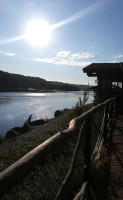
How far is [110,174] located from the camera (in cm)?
377

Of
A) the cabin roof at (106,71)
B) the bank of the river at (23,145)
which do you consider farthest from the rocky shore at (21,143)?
the cabin roof at (106,71)

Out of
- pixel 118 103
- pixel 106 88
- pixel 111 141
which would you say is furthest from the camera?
pixel 106 88

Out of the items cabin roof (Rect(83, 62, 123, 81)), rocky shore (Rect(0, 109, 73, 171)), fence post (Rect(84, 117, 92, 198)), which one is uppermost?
cabin roof (Rect(83, 62, 123, 81))

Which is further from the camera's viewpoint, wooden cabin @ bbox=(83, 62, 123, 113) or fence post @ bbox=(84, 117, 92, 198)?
wooden cabin @ bbox=(83, 62, 123, 113)

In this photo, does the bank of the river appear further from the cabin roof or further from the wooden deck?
the cabin roof

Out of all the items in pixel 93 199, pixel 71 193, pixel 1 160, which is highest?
pixel 93 199

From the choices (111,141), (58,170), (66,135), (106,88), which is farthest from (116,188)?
(106,88)

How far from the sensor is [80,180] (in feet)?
12.1

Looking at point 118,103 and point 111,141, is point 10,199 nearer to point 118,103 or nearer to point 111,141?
point 111,141

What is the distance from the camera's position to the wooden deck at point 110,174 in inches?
122

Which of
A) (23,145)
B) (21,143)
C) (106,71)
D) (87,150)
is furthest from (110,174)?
(106,71)

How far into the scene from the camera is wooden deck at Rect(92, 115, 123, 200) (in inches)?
122

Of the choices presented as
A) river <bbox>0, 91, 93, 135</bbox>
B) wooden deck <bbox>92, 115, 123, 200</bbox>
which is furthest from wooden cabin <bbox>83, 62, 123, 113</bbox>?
wooden deck <bbox>92, 115, 123, 200</bbox>

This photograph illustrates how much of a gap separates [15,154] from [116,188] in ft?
18.3
